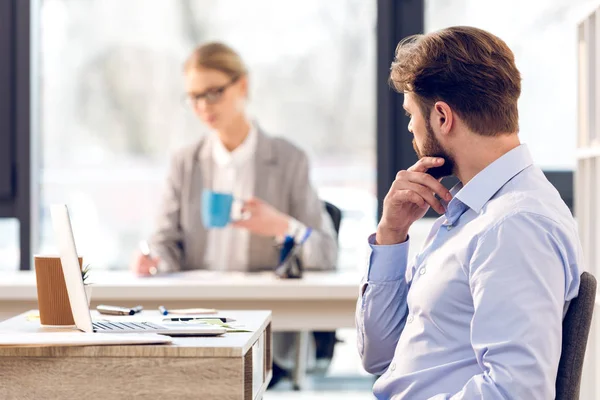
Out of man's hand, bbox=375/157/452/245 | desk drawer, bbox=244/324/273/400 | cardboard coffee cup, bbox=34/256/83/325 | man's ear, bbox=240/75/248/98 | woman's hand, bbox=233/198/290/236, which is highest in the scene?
man's ear, bbox=240/75/248/98

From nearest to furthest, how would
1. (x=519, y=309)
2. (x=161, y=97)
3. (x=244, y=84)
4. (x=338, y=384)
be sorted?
1. (x=519, y=309)
2. (x=244, y=84)
3. (x=338, y=384)
4. (x=161, y=97)

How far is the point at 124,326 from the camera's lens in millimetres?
1642

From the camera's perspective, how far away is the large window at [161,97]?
554 centimetres

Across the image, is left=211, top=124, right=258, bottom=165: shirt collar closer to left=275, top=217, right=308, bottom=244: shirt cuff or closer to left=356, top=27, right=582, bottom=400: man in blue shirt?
left=275, top=217, right=308, bottom=244: shirt cuff

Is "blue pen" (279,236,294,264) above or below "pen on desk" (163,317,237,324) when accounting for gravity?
above

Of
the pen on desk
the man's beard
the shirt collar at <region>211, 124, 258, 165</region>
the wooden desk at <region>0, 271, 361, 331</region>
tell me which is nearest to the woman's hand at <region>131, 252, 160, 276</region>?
the wooden desk at <region>0, 271, 361, 331</region>

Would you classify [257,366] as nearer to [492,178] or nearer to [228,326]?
[228,326]

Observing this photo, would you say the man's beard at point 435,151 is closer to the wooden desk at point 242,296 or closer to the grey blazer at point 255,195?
the wooden desk at point 242,296

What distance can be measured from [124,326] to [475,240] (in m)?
0.67

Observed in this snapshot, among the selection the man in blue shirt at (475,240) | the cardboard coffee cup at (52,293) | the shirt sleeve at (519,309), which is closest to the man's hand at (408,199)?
the man in blue shirt at (475,240)

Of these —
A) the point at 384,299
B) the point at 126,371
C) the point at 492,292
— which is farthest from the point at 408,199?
the point at 126,371

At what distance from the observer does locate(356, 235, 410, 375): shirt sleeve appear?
177 cm

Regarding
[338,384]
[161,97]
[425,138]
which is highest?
[161,97]

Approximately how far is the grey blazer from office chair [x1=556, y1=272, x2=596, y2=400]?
1.88 meters
